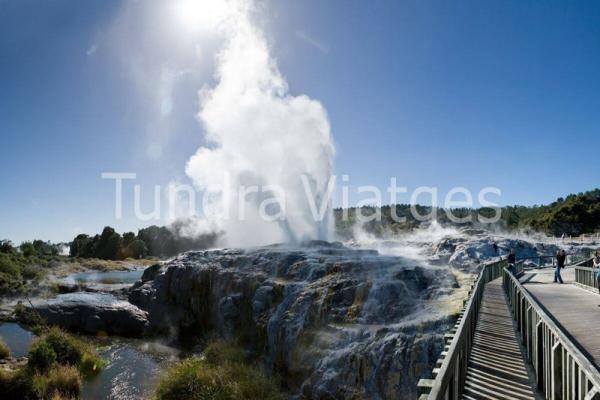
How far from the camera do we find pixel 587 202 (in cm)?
8531

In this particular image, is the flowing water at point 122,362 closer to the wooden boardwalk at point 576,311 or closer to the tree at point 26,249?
the wooden boardwalk at point 576,311

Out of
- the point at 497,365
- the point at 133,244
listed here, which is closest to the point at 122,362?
the point at 497,365

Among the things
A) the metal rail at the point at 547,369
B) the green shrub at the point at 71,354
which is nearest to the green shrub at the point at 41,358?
the green shrub at the point at 71,354

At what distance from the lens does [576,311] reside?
486 inches

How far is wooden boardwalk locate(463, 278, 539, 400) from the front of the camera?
6.90 meters

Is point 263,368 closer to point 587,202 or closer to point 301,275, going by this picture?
point 301,275

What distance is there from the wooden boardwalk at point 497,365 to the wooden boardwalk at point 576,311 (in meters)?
1.16

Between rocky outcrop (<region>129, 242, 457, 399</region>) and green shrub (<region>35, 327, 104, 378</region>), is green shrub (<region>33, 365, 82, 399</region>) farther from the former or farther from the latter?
rocky outcrop (<region>129, 242, 457, 399</region>)

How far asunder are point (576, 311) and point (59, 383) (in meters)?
21.5

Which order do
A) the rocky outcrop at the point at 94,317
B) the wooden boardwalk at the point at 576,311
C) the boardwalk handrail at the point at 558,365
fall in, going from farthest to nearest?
the rocky outcrop at the point at 94,317 → the wooden boardwalk at the point at 576,311 → the boardwalk handrail at the point at 558,365

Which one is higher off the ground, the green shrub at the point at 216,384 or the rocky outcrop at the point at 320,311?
the rocky outcrop at the point at 320,311

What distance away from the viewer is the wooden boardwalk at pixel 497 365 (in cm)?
Result: 690

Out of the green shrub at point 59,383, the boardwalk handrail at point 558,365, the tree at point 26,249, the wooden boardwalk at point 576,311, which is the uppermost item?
the boardwalk handrail at point 558,365

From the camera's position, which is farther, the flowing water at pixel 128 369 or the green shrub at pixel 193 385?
the flowing water at pixel 128 369
